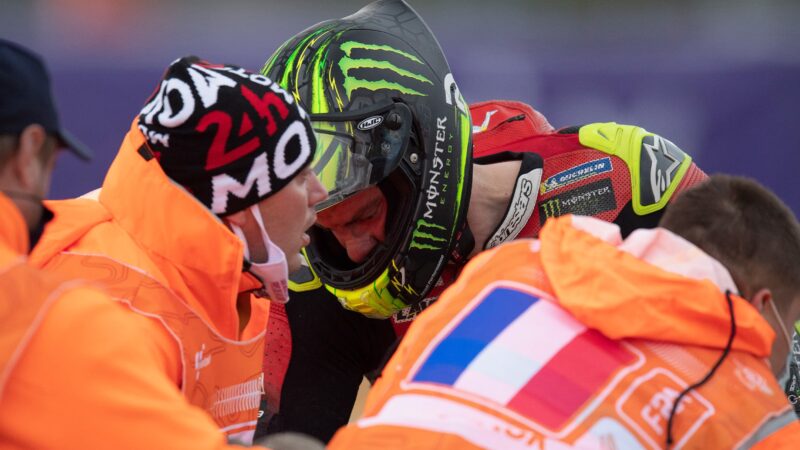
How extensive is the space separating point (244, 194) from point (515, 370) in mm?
859

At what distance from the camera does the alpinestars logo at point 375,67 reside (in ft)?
10.3

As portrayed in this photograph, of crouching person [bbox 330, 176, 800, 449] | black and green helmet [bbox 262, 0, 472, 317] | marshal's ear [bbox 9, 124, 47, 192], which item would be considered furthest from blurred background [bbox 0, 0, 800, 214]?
marshal's ear [bbox 9, 124, 47, 192]

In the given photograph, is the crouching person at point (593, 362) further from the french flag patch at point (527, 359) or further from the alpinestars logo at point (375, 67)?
the alpinestars logo at point (375, 67)

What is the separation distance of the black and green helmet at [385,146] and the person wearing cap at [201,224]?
38 centimetres

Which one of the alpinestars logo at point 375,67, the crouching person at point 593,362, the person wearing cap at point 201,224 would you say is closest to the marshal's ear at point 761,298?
the crouching person at point 593,362

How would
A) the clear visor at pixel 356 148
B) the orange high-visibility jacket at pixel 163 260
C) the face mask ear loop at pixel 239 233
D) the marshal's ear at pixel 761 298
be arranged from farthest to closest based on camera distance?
the clear visor at pixel 356 148
the face mask ear loop at pixel 239 233
the orange high-visibility jacket at pixel 163 260
the marshal's ear at pixel 761 298

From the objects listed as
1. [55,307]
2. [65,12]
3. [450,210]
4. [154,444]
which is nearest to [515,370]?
[154,444]

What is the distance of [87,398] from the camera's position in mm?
1600

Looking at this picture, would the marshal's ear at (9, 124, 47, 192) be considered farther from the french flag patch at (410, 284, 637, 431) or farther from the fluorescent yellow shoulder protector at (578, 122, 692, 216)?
the fluorescent yellow shoulder protector at (578, 122, 692, 216)

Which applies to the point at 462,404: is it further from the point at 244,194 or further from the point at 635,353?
the point at 244,194

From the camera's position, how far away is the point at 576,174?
339 centimetres

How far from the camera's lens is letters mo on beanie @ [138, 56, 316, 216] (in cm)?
251

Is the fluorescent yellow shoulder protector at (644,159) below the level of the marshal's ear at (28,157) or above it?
below

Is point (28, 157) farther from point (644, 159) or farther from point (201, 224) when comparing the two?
point (644, 159)
